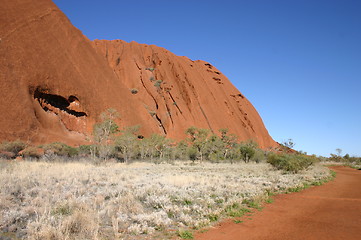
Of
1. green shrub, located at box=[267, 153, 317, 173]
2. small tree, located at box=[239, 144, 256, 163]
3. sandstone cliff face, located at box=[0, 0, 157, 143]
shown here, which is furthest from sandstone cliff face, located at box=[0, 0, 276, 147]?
green shrub, located at box=[267, 153, 317, 173]

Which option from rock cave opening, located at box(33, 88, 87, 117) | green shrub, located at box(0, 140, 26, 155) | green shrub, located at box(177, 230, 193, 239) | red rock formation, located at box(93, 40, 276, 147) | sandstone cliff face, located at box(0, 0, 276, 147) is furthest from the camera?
red rock formation, located at box(93, 40, 276, 147)

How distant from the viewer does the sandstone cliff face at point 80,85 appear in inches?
1200

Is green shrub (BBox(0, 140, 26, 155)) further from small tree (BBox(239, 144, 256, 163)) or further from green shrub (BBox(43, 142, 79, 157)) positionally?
small tree (BBox(239, 144, 256, 163))

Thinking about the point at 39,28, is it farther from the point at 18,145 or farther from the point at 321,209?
the point at 321,209

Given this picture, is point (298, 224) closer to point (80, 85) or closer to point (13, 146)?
point (13, 146)

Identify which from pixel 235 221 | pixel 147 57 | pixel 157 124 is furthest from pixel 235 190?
pixel 147 57

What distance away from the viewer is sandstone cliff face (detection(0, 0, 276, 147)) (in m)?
30.5

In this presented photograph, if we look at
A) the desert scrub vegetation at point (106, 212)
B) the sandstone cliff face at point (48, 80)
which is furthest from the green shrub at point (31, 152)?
the desert scrub vegetation at point (106, 212)

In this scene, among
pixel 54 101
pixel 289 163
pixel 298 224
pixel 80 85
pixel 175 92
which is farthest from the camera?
pixel 175 92

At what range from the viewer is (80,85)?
130ft

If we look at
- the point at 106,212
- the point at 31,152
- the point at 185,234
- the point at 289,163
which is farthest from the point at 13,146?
the point at 289,163

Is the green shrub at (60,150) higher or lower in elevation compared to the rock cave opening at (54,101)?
lower

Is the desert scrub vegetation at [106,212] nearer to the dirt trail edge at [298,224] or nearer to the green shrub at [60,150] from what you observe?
the dirt trail edge at [298,224]

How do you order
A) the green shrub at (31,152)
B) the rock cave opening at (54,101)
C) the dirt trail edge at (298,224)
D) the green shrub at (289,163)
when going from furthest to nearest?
1. the rock cave opening at (54,101)
2. the green shrub at (31,152)
3. the green shrub at (289,163)
4. the dirt trail edge at (298,224)
